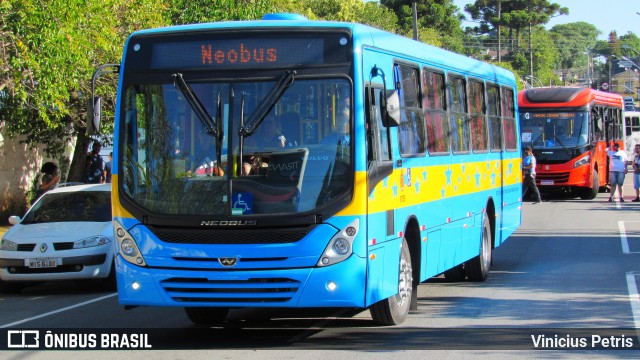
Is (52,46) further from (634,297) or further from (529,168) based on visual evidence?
(529,168)

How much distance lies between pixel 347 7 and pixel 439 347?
205 ft

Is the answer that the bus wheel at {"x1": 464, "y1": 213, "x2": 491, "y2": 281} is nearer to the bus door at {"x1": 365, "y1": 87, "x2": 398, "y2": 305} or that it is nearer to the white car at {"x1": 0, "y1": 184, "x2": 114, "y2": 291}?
the bus door at {"x1": 365, "y1": 87, "x2": 398, "y2": 305}

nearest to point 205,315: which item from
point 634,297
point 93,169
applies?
point 634,297

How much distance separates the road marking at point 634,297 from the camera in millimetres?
11371

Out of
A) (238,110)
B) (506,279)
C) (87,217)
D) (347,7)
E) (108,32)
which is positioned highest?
(347,7)

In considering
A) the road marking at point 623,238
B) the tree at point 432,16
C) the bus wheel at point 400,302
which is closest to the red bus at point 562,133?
the road marking at point 623,238

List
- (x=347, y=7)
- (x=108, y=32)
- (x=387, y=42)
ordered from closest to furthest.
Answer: (x=387, y=42) → (x=108, y=32) → (x=347, y=7)

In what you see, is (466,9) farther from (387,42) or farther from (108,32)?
(387,42)

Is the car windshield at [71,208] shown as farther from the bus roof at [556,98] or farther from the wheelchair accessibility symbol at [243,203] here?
the bus roof at [556,98]

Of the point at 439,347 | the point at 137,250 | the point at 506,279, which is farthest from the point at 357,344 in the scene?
the point at 506,279

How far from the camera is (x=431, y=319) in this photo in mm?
11414

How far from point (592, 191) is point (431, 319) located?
2388cm

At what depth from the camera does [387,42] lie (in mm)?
10695

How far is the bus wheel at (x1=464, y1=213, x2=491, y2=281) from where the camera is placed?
14797mm
